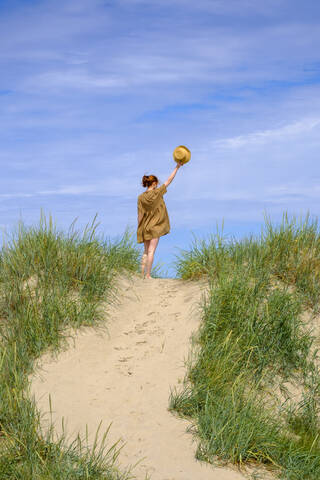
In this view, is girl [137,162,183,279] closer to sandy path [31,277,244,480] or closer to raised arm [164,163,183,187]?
raised arm [164,163,183,187]

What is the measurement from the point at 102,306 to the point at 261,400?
2886 mm

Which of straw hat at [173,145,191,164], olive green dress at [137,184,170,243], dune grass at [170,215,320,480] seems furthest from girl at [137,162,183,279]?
dune grass at [170,215,320,480]

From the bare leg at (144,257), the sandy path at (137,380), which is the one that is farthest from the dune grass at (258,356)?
the bare leg at (144,257)

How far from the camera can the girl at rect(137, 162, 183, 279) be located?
405 inches

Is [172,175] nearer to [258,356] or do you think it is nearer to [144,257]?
[144,257]

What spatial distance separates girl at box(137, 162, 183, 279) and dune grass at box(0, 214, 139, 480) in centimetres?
55

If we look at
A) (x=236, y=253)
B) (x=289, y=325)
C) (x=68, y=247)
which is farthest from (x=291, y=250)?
(x=68, y=247)

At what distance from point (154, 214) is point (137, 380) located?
4.28m

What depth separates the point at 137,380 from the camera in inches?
266

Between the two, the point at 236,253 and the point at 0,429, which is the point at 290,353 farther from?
the point at 0,429

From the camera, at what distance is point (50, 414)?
5.99m

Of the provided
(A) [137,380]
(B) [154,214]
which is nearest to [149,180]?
(B) [154,214]

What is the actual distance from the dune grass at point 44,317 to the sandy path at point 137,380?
0.26 m

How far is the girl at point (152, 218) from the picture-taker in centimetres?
1030
